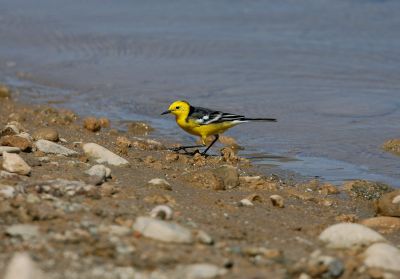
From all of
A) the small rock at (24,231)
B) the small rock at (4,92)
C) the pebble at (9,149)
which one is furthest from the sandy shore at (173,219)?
the small rock at (4,92)

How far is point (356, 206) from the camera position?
25.2 ft

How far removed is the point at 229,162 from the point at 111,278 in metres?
4.68

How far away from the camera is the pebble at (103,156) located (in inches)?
305

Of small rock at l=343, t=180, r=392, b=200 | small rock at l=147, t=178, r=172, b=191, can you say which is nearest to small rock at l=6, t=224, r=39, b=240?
small rock at l=147, t=178, r=172, b=191

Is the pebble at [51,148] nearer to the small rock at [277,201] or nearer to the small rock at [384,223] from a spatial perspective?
the small rock at [277,201]

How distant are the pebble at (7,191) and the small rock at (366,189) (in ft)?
11.4

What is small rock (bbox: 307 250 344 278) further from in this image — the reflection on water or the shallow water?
the shallow water

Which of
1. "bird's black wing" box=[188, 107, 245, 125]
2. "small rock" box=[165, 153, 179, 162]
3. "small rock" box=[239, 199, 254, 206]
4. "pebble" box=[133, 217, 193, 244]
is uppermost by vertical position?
"bird's black wing" box=[188, 107, 245, 125]

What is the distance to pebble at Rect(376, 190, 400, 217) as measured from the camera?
6.95 metres

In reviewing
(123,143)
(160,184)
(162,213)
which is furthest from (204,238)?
(123,143)

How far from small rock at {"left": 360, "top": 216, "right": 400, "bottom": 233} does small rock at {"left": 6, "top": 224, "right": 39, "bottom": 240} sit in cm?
279

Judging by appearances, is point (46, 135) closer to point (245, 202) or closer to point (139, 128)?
point (139, 128)

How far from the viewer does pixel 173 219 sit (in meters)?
5.65

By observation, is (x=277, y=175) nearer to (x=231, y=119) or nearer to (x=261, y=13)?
(x=231, y=119)
